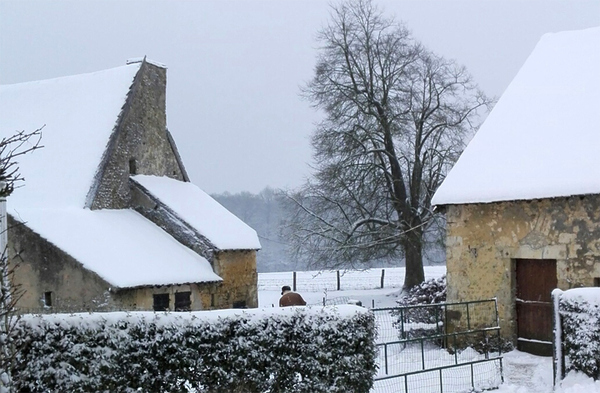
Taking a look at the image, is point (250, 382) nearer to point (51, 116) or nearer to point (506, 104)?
point (506, 104)

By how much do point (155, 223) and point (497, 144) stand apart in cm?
895

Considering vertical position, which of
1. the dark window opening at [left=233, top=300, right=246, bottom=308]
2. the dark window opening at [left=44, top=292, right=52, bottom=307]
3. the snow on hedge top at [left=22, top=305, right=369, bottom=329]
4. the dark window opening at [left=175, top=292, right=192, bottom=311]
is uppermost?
the snow on hedge top at [left=22, top=305, right=369, bottom=329]

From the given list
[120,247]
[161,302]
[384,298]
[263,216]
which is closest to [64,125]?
[120,247]

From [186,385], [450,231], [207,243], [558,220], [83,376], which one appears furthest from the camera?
[207,243]

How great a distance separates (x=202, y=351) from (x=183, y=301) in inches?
391

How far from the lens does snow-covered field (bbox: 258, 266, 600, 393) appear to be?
10531 millimetres

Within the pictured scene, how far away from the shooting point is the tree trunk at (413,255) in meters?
25.6

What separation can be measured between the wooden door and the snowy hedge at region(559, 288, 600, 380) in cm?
348

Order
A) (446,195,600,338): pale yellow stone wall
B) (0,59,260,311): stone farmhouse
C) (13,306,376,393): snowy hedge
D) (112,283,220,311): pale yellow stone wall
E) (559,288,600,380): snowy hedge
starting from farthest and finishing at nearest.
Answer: (0,59,260,311): stone farmhouse < (112,283,220,311): pale yellow stone wall < (446,195,600,338): pale yellow stone wall < (559,288,600,380): snowy hedge < (13,306,376,393): snowy hedge

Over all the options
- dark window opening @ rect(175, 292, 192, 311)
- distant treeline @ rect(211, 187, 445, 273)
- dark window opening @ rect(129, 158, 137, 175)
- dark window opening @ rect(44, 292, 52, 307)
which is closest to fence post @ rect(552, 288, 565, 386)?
dark window opening @ rect(175, 292, 192, 311)

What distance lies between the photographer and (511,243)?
1421 centimetres

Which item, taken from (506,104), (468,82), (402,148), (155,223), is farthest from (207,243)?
(468,82)

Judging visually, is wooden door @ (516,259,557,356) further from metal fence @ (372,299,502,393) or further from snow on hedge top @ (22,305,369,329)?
snow on hedge top @ (22,305,369,329)

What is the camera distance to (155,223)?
770 inches
